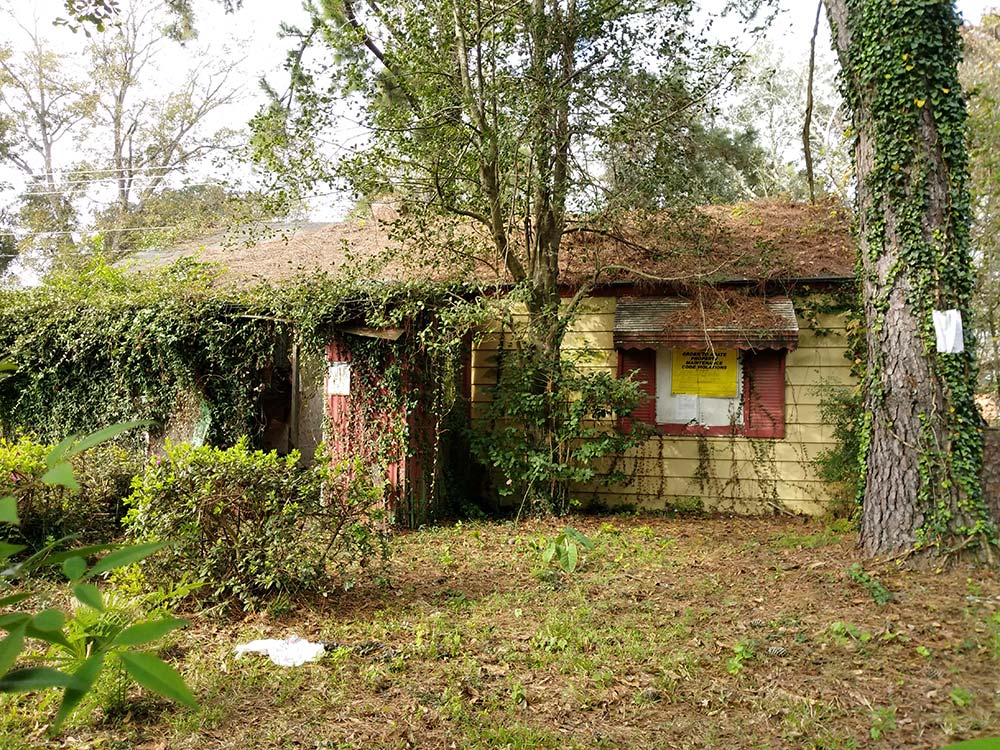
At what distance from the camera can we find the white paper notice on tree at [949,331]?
223 inches

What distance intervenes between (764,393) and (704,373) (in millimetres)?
833

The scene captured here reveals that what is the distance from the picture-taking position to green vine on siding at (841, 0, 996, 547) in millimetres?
5730

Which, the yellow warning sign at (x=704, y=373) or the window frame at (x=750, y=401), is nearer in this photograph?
the window frame at (x=750, y=401)

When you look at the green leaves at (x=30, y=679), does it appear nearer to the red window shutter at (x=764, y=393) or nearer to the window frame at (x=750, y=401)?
the window frame at (x=750, y=401)

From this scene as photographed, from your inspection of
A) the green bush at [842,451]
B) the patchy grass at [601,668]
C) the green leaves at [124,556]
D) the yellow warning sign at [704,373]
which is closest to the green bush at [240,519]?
the patchy grass at [601,668]

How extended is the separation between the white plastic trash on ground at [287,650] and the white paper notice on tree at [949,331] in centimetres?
521

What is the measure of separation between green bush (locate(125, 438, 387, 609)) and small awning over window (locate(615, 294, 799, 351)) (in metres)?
5.11

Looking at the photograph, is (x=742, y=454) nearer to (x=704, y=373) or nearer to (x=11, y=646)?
(x=704, y=373)

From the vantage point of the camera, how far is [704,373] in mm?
9992

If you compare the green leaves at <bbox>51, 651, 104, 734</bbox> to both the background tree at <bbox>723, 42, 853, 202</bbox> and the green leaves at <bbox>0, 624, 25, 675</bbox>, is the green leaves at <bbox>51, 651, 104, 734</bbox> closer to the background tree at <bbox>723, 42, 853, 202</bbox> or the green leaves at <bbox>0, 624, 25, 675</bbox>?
the green leaves at <bbox>0, 624, 25, 675</bbox>

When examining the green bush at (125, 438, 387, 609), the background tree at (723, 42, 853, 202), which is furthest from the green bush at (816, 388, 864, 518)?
the background tree at (723, 42, 853, 202)

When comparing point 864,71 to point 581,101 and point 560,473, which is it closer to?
point 581,101

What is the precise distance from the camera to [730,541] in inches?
313

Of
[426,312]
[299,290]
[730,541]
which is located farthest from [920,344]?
[299,290]
